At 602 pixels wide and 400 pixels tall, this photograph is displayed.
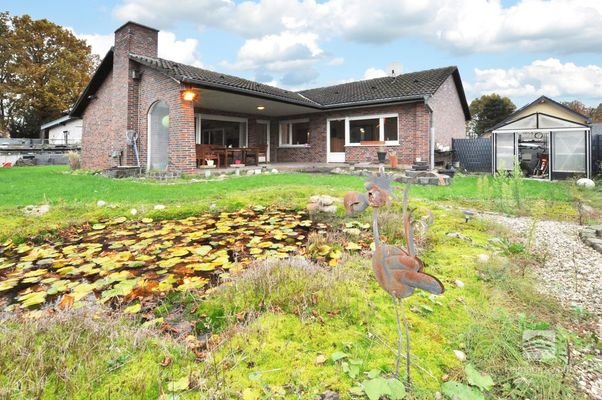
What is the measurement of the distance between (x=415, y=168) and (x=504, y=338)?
10468 millimetres

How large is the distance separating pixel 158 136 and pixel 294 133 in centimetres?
748

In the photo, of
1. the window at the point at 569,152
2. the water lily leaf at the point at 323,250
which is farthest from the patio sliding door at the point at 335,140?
the water lily leaf at the point at 323,250

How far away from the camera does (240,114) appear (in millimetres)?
16250

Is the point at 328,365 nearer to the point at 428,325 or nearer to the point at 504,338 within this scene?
the point at 428,325

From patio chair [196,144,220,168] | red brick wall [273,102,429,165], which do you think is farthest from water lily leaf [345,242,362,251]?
red brick wall [273,102,429,165]

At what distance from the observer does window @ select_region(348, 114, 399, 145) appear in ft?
45.8

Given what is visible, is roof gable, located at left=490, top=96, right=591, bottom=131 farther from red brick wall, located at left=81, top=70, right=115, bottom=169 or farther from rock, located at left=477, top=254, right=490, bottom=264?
red brick wall, located at left=81, top=70, right=115, bottom=169

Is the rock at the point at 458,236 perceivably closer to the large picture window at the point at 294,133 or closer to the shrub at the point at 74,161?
the large picture window at the point at 294,133

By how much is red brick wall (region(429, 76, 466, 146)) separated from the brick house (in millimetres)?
45

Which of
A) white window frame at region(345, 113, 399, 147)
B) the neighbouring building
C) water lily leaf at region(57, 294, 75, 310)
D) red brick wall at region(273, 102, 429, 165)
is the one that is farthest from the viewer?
the neighbouring building

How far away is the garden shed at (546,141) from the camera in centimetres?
1112

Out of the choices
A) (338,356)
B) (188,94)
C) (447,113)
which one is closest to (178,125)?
(188,94)

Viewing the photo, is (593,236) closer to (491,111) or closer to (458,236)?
(458,236)

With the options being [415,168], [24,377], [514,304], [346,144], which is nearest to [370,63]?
[346,144]
